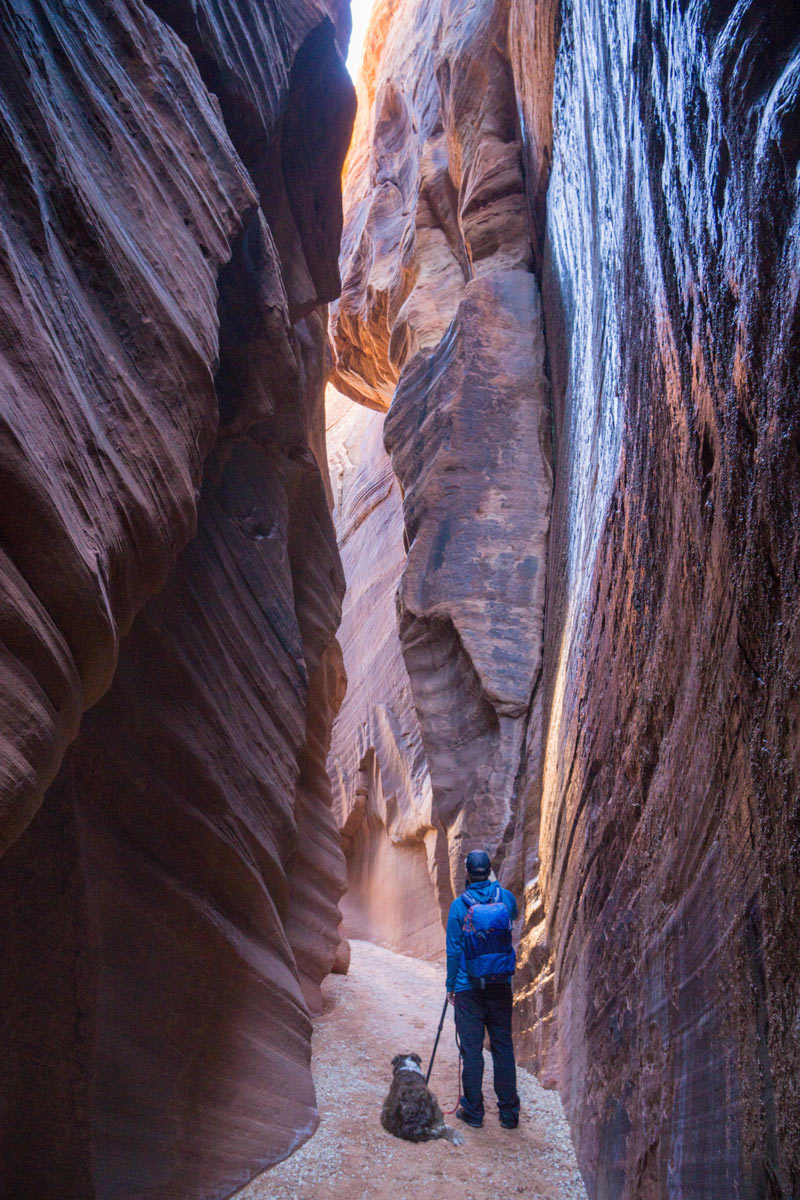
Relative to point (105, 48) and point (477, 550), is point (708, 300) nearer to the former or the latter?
point (105, 48)

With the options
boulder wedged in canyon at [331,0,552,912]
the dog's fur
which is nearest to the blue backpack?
the dog's fur

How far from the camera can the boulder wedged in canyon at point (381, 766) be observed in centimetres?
1365

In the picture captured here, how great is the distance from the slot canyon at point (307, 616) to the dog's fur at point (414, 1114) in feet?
1.94

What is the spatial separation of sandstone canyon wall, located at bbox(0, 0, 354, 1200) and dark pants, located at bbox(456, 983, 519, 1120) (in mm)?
1099

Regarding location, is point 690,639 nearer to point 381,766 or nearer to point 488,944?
point 488,944

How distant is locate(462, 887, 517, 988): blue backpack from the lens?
201 inches

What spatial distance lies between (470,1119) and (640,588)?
3.59 m

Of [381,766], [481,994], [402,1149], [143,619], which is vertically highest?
[381,766]

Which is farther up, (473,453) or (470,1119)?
(473,453)

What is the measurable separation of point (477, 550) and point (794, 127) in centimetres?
751

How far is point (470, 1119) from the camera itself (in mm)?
4961

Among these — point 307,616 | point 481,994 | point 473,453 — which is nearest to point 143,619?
point 481,994

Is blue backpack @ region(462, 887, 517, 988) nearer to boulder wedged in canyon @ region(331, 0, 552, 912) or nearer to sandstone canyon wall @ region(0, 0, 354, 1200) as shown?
sandstone canyon wall @ region(0, 0, 354, 1200)

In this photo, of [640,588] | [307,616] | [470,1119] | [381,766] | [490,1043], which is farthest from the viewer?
[381,766]
